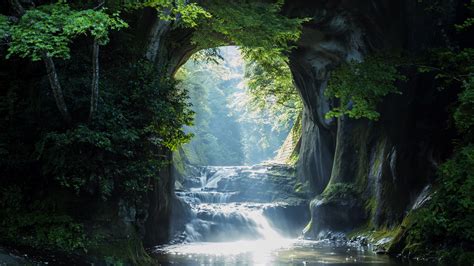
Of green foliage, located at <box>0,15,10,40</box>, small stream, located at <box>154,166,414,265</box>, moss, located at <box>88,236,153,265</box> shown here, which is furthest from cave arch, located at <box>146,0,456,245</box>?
green foliage, located at <box>0,15,10,40</box>

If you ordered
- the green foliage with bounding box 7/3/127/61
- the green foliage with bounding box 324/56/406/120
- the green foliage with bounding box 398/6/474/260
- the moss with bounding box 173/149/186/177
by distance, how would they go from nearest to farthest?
1. the green foliage with bounding box 7/3/127/61
2. the green foliage with bounding box 398/6/474/260
3. the green foliage with bounding box 324/56/406/120
4. the moss with bounding box 173/149/186/177

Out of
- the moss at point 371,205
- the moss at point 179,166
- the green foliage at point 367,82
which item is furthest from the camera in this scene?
the moss at point 179,166

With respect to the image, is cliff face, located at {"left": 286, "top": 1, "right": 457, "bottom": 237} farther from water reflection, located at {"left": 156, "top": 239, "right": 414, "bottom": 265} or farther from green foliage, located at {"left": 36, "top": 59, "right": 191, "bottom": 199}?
green foliage, located at {"left": 36, "top": 59, "right": 191, "bottom": 199}

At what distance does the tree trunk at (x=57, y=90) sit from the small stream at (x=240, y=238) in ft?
17.3

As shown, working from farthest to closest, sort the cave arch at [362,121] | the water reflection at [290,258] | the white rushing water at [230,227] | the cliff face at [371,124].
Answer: the white rushing water at [230,227]
the cave arch at [362,121]
the cliff face at [371,124]
the water reflection at [290,258]

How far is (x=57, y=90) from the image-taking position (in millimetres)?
9438

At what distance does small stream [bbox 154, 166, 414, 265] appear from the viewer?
14.2 metres

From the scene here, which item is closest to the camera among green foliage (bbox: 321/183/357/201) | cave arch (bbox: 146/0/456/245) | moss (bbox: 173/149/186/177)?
cave arch (bbox: 146/0/456/245)

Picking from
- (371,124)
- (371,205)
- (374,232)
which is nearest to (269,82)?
(371,124)

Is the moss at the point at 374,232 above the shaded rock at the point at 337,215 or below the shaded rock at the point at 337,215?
below

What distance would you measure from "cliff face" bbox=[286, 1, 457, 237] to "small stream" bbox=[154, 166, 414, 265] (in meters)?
1.82

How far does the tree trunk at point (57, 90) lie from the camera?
9.14 m

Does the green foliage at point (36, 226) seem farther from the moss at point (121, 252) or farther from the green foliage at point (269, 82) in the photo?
the green foliage at point (269, 82)

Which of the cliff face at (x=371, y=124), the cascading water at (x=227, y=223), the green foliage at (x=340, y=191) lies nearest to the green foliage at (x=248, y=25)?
the cliff face at (x=371, y=124)
